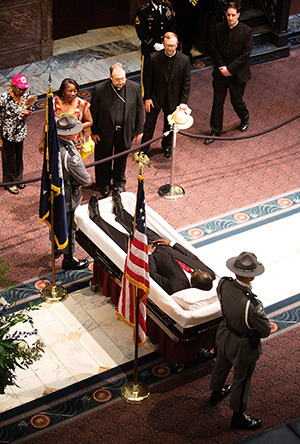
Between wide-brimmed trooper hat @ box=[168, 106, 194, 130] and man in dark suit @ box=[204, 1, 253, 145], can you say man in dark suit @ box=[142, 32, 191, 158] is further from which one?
man in dark suit @ box=[204, 1, 253, 145]

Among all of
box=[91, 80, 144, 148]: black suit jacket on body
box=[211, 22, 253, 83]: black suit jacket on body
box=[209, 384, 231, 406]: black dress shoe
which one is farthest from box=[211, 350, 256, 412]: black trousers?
box=[211, 22, 253, 83]: black suit jacket on body

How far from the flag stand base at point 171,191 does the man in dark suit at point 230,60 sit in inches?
50.1

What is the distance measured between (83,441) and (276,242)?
341 centimetres

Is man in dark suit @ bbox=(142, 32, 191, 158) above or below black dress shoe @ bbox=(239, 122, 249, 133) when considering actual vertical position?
above

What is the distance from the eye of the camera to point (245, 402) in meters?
5.98

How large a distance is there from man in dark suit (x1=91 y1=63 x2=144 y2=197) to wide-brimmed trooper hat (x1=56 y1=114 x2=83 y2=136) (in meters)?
1.16

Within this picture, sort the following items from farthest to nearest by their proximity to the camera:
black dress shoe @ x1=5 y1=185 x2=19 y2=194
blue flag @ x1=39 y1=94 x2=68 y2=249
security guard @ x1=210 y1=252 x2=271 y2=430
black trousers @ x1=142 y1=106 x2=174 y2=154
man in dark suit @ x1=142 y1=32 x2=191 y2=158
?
black trousers @ x1=142 y1=106 x2=174 y2=154 < man in dark suit @ x1=142 y1=32 x2=191 y2=158 < black dress shoe @ x1=5 y1=185 x2=19 y2=194 < blue flag @ x1=39 y1=94 x2=68 y2=249 < security guard @ x1=210 y1=252 x2=271 y2=430

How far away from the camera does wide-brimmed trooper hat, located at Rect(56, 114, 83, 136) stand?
7172 mm

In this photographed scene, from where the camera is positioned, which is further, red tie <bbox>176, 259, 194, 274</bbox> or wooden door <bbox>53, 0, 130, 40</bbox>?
wooden door <bbox>53, 0, 130, 40</bbox>

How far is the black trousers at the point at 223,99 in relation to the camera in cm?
983

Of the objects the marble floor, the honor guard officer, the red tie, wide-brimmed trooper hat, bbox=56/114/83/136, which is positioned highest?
wide-brimmed trooper hat, bbox=56/114/83/136

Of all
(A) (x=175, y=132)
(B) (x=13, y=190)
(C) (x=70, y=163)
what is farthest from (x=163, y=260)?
(B) (x=13, y=190)

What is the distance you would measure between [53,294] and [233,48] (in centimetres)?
415

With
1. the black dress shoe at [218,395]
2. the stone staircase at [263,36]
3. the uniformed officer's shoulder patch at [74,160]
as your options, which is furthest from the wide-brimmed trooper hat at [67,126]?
the stone staircase at [263,36]
